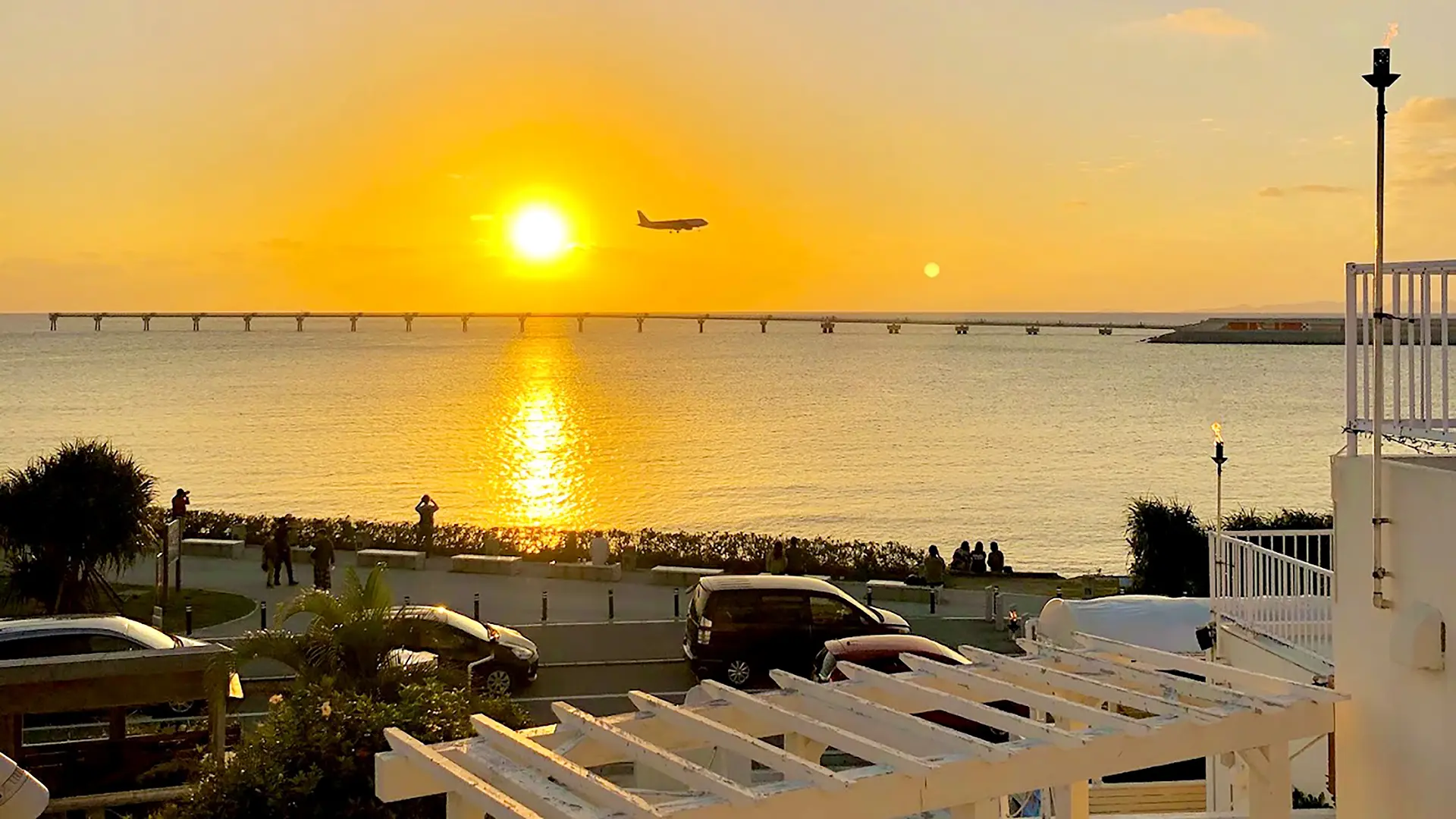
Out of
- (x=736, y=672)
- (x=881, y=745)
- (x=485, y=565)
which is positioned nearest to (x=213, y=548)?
(x=485, y=565)

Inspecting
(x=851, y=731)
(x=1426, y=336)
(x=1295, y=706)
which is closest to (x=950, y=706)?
(x=851, y=731)

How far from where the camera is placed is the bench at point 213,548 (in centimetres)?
3184

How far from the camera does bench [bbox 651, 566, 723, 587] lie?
2789 centimetres

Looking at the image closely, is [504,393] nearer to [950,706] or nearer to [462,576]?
[462,576]

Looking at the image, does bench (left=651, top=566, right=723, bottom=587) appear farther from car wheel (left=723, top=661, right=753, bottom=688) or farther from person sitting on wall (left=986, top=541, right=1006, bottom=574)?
car wheel (left=723, top=661, right=753, bottom=688)

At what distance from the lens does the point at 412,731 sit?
9.90 metres

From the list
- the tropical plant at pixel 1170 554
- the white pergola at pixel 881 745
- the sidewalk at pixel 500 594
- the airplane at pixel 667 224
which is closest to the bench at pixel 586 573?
the sidewalk at pixel 500 594

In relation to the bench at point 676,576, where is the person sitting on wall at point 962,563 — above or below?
below

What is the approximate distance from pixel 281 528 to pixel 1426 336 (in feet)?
79.7

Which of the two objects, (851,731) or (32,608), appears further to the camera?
(32,608)

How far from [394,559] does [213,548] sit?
500cm

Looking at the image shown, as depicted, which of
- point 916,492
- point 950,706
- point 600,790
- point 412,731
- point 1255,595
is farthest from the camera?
point 916,492

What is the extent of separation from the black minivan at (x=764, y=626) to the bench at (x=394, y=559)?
12698 millimetres

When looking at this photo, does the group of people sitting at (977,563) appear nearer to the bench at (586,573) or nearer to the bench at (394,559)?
the bench at (586,573)
